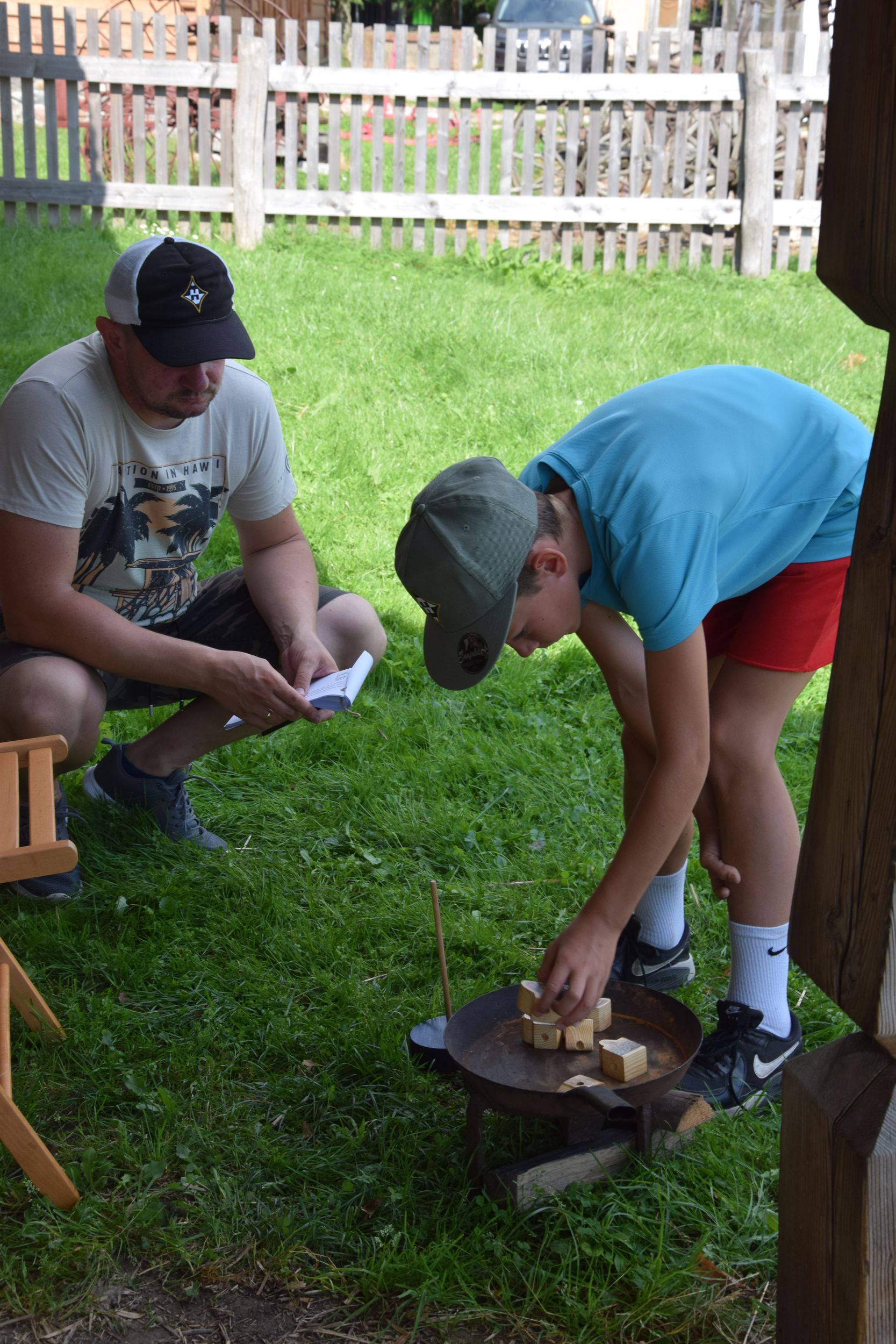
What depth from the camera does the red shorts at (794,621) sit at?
7.86 feet

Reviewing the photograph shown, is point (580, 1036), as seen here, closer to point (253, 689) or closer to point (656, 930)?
point (656, 930)

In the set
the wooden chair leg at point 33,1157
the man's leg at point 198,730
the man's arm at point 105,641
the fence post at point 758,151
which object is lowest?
the wooden chair leg at point 33,1157

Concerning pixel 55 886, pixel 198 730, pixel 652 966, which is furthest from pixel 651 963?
pixel 55 886

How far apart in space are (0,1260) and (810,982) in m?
1.81

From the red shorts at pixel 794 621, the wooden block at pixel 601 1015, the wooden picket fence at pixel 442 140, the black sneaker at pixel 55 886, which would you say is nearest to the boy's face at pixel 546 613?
the red shorts at pixel 794 621

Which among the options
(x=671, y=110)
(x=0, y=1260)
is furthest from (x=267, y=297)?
(x=0, y=1260)

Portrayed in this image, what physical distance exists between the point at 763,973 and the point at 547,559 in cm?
100

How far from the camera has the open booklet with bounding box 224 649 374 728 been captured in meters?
2.94

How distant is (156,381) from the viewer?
2.86 metres

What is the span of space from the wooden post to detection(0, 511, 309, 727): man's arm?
5.81ft

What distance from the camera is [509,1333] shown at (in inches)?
76.2

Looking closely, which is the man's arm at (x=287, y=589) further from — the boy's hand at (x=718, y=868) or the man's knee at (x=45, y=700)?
the boy's hand at (x=718, y=868)

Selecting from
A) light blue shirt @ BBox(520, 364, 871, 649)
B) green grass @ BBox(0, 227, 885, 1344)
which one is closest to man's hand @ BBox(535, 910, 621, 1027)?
green grass @ BBox(0, 227, 885, 1344)

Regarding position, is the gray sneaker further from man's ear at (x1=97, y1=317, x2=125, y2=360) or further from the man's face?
man's ear at (x1=97, y1=317, x2=125, y2=360)
